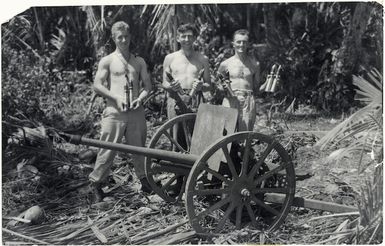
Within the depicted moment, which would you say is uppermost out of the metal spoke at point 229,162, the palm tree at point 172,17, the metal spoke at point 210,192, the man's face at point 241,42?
the palm tree at point 172,17

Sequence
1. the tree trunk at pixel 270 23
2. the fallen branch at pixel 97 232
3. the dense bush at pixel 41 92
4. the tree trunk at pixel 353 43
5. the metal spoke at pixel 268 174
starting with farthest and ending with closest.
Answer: the tree trunk at pixel 270 23 < the tree trunk at pixel 353 43 < the dense bush at pixel 41 92 < the fallen branch at pixel 97 232 < the metal spoke at pixel 268 174

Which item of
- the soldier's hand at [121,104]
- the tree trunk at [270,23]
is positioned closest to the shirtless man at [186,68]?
the soldier's hand at [121,104]

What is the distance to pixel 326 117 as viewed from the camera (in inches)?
328

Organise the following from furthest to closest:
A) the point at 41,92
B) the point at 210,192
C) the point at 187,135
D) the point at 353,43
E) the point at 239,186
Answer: the point at 353,43 → the point at 41,92 → the point at 187,135 → the point at 239,186 → the point at 210,192

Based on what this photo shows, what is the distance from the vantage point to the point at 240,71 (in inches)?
242

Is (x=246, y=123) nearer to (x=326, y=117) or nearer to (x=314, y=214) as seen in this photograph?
(x=314, y=214)

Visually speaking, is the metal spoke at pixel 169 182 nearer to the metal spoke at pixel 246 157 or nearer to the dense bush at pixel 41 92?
the metal spoke at pixel 246 157

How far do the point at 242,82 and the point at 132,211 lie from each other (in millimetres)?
1794

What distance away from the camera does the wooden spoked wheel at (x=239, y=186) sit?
493 centimetres

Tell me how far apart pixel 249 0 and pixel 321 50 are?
3.24 m

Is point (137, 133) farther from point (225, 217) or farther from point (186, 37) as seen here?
point (225, 217)

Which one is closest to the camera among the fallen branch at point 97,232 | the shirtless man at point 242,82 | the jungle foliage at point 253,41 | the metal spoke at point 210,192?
the metal spoke at point 210,192

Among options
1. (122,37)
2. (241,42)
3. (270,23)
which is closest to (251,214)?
(241,42)

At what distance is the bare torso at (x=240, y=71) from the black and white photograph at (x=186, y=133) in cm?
1
